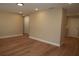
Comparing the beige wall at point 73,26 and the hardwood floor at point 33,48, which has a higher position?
the beige wall at point 73,26

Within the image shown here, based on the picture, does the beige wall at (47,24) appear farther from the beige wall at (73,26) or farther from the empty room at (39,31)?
the beige wall at (73,26)

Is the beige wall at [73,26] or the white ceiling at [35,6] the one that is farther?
the beige wall at [73,26]

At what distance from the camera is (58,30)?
1071mm

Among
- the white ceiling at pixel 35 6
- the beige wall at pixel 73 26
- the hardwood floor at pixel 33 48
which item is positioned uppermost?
the white ceiling at pixel 35 6

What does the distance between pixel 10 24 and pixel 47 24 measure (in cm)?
49

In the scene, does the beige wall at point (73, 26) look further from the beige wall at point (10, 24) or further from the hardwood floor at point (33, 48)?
the beige wall at point (10, 24)

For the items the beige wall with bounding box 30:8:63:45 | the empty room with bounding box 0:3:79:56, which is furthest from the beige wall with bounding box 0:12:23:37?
the beige wall with bounding box 30:8:63:45

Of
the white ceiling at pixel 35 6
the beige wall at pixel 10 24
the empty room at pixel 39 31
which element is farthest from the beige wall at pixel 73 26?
the beige wall at pixel 10 24

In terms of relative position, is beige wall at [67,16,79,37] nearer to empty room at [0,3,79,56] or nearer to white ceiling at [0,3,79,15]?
empty room at [0,3,79,56]

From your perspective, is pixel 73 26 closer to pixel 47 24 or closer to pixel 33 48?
pixel 47 24

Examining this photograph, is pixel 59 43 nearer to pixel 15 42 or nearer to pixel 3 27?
pixel 15 42

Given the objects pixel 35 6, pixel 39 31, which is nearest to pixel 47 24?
pixel 39 31

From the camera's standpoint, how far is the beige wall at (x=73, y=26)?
44.2 inches

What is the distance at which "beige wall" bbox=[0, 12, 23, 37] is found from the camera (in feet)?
3.41
